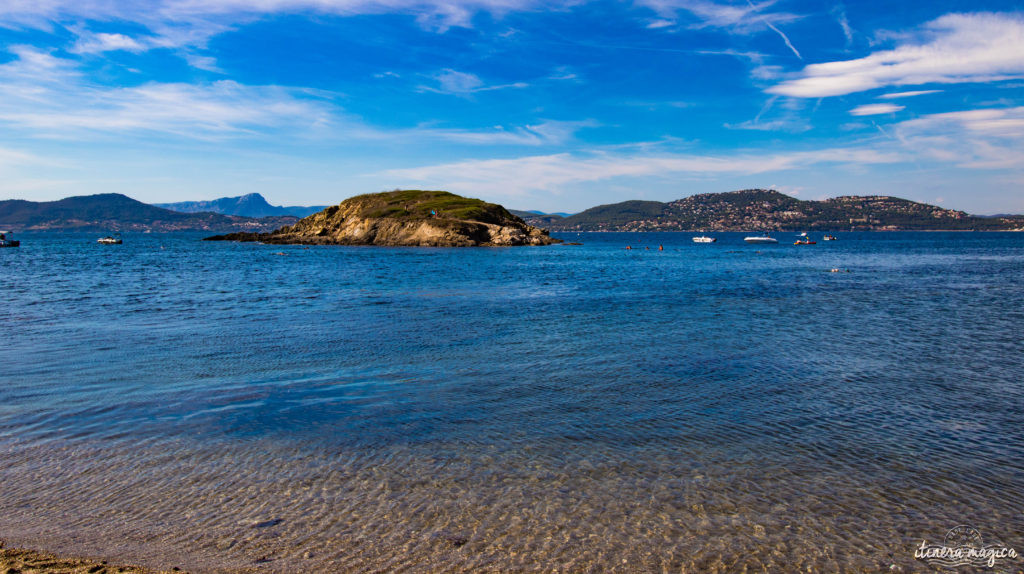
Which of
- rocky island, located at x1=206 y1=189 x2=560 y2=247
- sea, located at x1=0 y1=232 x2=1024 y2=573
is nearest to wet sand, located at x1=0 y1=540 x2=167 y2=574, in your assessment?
sea, located at x1=0 y1=232 x2=1024 y2=573

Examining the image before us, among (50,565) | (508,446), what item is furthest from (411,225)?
(50,565)

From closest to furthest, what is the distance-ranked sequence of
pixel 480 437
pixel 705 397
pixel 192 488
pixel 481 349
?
1. pixel 192 488
2. pixel 480 437
3. pixel 705 397
4. pixel 481 349

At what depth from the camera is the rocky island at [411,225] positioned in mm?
137375

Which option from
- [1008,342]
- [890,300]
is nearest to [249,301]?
[1008,342]

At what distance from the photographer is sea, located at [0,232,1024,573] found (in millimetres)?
Answer: 7305

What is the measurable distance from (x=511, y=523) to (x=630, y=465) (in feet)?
9.34

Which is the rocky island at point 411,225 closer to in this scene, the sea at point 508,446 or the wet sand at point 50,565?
the sea at point 508,446

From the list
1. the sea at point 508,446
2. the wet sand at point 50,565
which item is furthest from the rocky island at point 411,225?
the wet sand at point 50,565

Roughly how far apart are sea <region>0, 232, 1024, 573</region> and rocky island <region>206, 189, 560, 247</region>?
114 m

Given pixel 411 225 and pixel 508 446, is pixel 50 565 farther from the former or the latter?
pixel 411 225

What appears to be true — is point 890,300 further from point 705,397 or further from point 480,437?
point 480,437

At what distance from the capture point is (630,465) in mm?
9766

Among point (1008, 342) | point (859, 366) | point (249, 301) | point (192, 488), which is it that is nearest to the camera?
point (192, 488)

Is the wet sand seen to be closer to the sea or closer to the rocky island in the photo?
the sea
